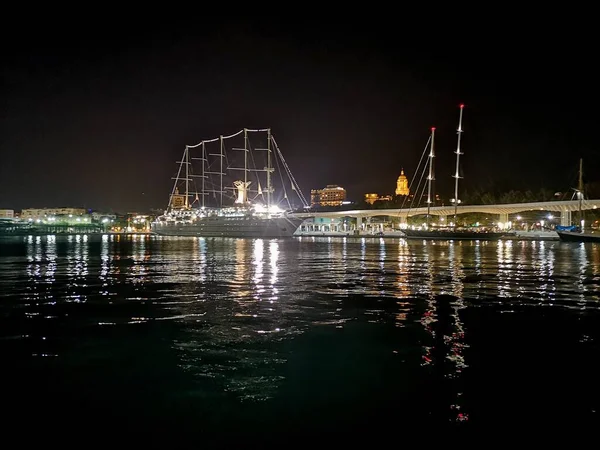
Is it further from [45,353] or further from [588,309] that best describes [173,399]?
[588,309]

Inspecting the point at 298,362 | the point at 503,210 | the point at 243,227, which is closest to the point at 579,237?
the point at 503,210

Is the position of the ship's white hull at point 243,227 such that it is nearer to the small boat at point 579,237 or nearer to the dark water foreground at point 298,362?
the small boat at point 579,237

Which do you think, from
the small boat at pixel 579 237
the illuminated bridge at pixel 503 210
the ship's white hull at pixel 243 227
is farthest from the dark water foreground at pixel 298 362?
the illuminated bridge at pixel 503 210

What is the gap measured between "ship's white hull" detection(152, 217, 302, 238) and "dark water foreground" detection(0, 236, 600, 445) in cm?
10003

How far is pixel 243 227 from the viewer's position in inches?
4722

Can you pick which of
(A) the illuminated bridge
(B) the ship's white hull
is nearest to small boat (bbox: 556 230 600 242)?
(A) the illuminated bridge

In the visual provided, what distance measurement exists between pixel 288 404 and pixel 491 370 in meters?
3.56

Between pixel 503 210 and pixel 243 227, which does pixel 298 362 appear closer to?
pixel 243 227

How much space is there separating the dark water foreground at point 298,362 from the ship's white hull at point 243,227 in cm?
10003

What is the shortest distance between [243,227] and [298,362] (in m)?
112

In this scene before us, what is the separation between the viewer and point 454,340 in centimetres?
1076

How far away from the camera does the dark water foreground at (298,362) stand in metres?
6.61

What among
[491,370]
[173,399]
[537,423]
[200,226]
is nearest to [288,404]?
[173,399]

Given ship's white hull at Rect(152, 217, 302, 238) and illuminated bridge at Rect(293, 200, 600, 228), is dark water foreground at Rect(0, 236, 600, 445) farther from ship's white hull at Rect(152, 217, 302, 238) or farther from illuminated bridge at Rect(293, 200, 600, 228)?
illuminated bridge at Rect(293, 200, 600, 228)
